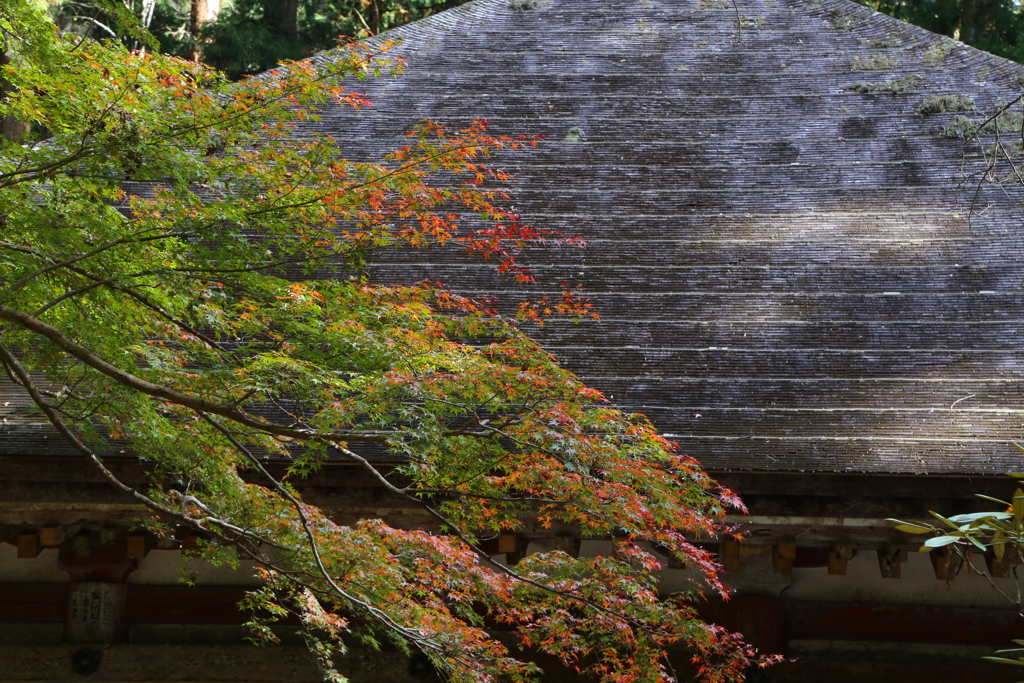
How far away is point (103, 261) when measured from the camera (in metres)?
3.39

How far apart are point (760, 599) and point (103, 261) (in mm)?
3793

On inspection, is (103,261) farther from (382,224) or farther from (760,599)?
(760,599)

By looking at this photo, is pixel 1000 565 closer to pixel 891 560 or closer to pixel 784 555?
pixel 891 560

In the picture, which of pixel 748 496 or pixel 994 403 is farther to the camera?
pixel 994 403

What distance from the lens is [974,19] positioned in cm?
1204

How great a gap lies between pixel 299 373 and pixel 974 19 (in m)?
12.1

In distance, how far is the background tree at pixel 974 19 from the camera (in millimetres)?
11703

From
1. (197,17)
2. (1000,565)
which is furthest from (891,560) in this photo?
(197,17)

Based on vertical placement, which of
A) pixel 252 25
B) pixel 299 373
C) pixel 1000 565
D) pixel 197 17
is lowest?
pixel 1000 565

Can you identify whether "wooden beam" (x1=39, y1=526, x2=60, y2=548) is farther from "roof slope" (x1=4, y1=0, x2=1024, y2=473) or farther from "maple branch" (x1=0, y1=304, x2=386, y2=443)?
"maple branch" (x1=0, y1=304, x2=386, y2=443)

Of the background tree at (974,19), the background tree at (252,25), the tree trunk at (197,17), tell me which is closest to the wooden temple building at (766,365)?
the background tree at (974,19)

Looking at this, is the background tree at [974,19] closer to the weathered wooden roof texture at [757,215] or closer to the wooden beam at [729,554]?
the weathered wooden roof texture at [757,215]

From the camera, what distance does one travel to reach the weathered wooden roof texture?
15.6 ft

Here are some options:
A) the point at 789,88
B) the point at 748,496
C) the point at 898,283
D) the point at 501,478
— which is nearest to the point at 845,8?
the point at 789,88
